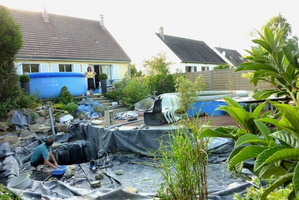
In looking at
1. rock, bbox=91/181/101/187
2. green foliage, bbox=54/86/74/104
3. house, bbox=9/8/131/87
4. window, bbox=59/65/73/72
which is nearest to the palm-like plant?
rock, bbox=91/181/101/187

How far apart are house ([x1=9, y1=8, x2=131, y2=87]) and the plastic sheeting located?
8213 mm

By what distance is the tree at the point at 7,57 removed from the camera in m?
9.03

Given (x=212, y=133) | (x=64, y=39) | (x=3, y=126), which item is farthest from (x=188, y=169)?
(x=64, y=39)

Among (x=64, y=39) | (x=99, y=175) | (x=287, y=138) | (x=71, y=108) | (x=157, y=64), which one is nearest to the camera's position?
(x=287, y=138)

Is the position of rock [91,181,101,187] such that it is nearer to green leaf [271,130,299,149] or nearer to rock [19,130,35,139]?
rock [19,130,35,139]

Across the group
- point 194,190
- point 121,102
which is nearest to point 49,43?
point 121,102

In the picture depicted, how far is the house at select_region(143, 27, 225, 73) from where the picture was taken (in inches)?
986

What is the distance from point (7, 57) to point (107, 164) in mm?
6249

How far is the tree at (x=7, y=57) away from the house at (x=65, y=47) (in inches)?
196

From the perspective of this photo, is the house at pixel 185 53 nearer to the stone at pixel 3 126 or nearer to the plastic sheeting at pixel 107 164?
the plastic sheeting at pixel 107 164

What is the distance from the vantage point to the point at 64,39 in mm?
17719

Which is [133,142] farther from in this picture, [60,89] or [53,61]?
[53,61]

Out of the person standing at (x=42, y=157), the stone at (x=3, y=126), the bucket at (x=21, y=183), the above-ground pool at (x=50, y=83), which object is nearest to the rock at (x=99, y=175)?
the person standing at (x=42, y=157)

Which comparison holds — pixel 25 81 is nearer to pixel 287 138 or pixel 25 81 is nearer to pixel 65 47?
pixel 65 47
